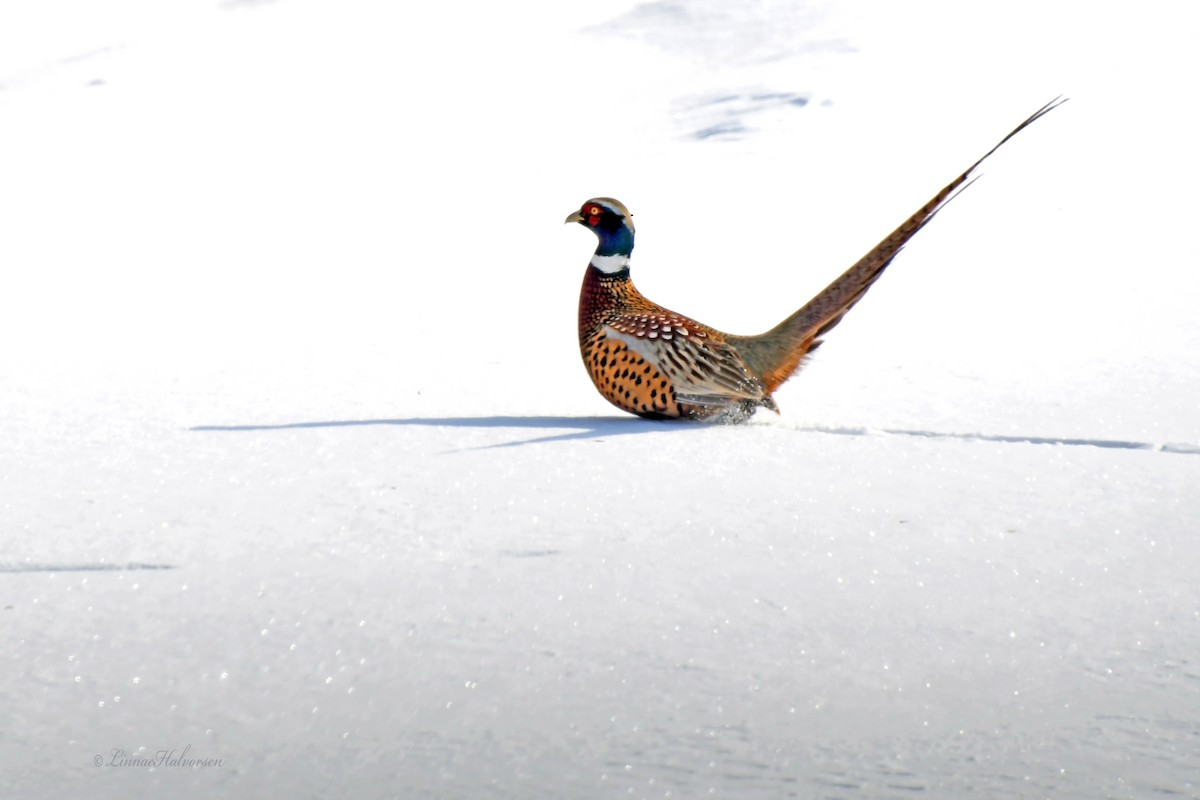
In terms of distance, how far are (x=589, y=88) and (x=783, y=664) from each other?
9.48 meters

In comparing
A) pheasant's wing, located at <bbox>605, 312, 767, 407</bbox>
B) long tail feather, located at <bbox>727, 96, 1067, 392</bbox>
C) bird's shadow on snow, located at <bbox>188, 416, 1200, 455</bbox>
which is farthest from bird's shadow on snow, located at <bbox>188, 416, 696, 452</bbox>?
long tail feather, located at <bbox>727, 96, 1067, 392</bbox>

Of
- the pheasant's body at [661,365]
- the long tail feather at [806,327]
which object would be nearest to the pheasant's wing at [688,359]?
the pheasant's body at [661,365]

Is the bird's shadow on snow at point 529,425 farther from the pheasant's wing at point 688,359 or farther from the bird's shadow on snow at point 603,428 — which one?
the pheasant's wing at point 688,359

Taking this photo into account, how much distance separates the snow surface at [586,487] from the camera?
9.14 ft

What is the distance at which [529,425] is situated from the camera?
501cm

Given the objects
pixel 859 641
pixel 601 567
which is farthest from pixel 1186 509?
pixel 601 567

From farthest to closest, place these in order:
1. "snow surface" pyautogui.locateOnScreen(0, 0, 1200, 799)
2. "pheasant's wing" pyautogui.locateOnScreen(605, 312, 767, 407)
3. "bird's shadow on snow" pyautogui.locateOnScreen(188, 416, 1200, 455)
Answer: "pheasant's wing" pyautogui.locateOnScreen(605, 312, 767, 407) < "bird's shadow on snow" pyautogui.locateOnScreen(188, 416, 1200, 455) < "snow surface" pyautogui.locateOnScreen(0, 0, 1200, 799)

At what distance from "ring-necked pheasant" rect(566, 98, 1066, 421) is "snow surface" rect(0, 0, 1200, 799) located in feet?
0.43

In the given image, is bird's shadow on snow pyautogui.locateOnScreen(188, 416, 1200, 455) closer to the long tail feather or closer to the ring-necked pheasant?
the ring-necked pheasant

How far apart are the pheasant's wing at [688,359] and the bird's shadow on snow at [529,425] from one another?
5.7 inches

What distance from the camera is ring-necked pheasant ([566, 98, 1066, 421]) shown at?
→ 4973 millimetres

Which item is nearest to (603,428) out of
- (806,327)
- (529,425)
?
(529,425)

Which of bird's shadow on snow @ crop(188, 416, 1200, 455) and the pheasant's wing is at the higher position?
the pheasant's wing

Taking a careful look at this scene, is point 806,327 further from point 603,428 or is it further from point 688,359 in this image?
point 603,428
